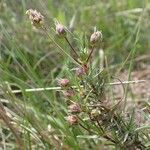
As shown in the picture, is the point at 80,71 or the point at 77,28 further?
the point at 77,28

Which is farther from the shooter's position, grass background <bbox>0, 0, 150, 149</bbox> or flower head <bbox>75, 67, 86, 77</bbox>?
grass background <bbox>0, 0, 150, 149</bbox>

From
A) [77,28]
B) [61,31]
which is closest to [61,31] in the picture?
[61,31]

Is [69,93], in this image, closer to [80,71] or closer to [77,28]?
[80,71]

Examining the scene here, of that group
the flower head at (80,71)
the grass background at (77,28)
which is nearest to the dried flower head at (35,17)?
the flower head at (80,71)

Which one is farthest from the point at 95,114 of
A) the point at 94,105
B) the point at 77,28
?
the point at 77,28

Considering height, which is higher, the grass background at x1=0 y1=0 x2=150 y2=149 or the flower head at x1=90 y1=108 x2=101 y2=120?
the grass background at x1=0 y1=0 x2=150 y2=149

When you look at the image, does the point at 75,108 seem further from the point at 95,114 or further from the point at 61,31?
the point at 61,31

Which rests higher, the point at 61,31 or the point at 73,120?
the point at 61,31

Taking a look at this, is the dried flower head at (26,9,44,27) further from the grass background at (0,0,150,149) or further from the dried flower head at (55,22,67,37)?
the grass background at (0,0,150,149)

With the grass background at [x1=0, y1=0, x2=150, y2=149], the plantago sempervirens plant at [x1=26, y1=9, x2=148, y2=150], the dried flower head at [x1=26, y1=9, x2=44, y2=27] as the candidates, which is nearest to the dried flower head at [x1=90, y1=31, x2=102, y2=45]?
the plantago sempervirens plant at [x1=26, y1=9, x2=148, y2=150]
